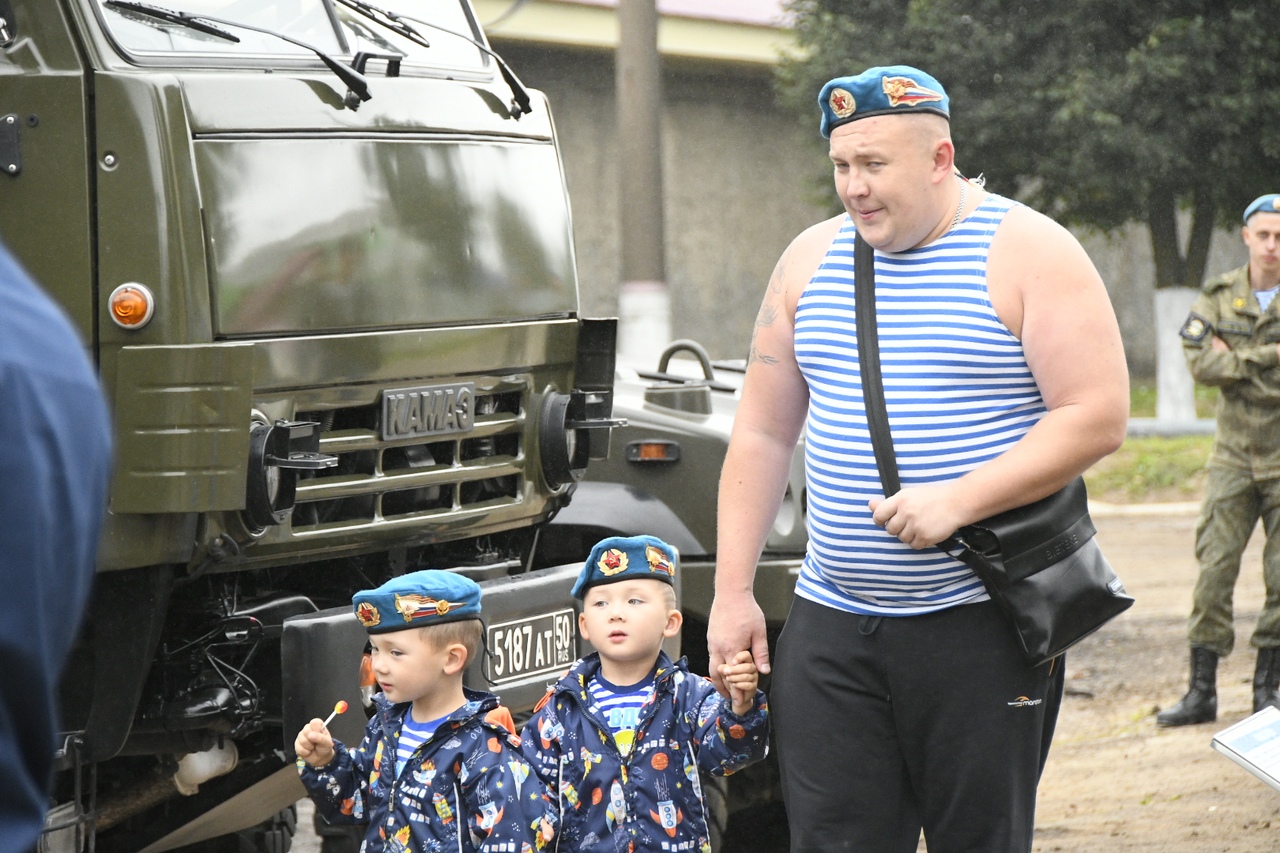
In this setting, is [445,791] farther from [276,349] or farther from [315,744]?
[276,349]

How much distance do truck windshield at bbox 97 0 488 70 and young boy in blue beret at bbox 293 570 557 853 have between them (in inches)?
54.3

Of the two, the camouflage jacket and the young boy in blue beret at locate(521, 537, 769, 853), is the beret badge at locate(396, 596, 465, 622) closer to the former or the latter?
the young boy in blue beret at locate(521, 537, 769, 853)

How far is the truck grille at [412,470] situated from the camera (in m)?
4.23

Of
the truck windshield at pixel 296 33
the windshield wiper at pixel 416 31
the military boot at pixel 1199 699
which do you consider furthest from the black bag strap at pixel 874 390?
the military boot at pixel 1199 699

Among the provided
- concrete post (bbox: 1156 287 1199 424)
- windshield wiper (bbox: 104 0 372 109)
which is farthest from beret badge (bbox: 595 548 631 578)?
concrete post (bbox: 1156 287 1199 424)

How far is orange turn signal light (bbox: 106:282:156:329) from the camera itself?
370 cm

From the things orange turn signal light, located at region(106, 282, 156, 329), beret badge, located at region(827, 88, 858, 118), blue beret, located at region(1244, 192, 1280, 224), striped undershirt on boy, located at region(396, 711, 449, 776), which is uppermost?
beret badge, located at region(827, 88, 858, 118)

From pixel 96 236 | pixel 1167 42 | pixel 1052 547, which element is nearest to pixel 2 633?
pixel 1052 547

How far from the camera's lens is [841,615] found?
317cm

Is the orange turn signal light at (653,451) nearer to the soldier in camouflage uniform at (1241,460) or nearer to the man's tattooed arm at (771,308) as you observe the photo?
the man's tattooed arm at (771,308)

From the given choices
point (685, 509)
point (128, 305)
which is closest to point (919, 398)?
point (128, 305)

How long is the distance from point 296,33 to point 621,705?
2.04 m

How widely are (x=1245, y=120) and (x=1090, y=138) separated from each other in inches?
Answer: 60.4

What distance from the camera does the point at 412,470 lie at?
447 centimetres
